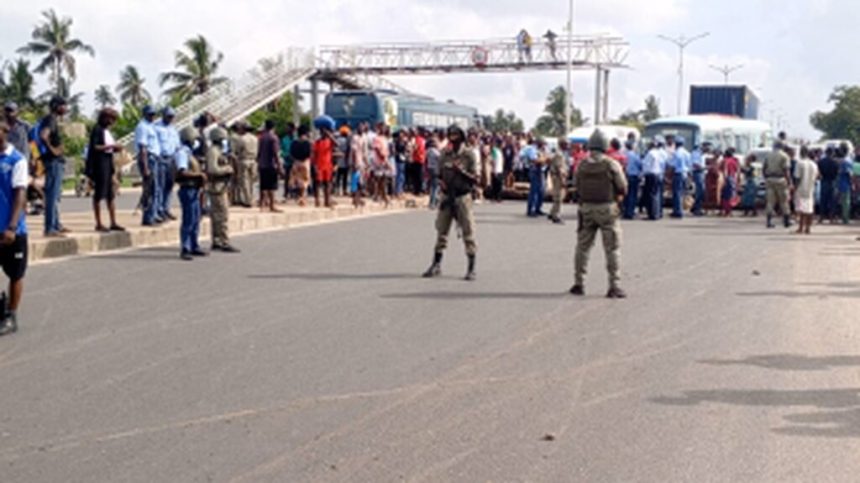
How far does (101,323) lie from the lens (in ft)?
30.5

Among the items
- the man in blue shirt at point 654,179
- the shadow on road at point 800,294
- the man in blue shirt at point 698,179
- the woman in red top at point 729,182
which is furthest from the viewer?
the woman in red top at point 729,182

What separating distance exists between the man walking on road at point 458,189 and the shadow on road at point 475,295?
1.18m

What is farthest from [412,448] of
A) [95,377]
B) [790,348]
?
[790,348]

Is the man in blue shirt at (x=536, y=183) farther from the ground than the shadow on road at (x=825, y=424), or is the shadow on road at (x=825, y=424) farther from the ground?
the man in blue shirt at (x=536, y=183)

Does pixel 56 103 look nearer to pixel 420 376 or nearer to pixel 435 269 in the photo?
pixel 435 269

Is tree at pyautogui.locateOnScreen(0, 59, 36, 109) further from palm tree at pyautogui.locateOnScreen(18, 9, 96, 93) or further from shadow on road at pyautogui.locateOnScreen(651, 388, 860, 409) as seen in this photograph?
shadow on road at pyautogui.locateOnScreen(651, 388, 860, 409)

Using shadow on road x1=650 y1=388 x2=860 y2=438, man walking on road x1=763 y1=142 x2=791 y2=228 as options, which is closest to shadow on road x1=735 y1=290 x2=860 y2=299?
shadow on road x1=650 y1=388 x2=860 y2=438

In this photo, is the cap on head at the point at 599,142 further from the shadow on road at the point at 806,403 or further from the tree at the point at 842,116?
the tree at the point at 842,116

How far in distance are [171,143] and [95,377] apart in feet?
30.0

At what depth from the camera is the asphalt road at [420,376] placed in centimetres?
557

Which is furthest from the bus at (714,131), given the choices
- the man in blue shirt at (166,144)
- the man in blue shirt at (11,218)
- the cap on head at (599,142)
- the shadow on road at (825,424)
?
the shadow on road at (825,424)

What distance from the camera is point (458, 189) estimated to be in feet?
41.8

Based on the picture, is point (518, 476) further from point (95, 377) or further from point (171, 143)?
point (171, 143)

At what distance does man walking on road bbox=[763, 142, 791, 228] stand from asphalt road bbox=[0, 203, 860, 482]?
370 inches
